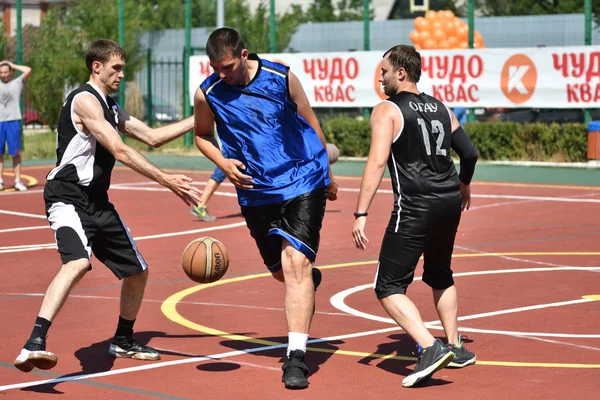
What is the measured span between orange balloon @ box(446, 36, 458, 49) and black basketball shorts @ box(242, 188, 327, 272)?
21.8 metres

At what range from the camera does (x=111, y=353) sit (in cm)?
833

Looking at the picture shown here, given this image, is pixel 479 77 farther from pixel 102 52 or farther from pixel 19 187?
pixel 102 52

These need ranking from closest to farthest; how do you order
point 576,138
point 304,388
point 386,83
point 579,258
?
1. point 304,388
2. point 386,83
3. point 579,258
4. point 576,138

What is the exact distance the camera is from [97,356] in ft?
27.3

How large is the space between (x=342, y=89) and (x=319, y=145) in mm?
20042

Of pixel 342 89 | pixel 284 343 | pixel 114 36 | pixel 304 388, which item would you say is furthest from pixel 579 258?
pixel 114 36

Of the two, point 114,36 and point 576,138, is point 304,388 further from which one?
point 114,36

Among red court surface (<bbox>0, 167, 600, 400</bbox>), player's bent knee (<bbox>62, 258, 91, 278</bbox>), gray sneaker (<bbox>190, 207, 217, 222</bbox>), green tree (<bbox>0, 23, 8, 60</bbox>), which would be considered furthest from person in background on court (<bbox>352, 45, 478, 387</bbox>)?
green tree (<bbox>0, 23, 8, 60</bbox>)

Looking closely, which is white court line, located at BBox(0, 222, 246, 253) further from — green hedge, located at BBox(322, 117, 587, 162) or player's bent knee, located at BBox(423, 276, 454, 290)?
green hedge, located at BBox(322, 117, 587, 162)

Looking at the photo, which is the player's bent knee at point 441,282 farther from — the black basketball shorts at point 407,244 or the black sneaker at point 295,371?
the black sneaker at point 295,371

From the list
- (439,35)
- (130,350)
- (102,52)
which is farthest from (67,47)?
(130,350)

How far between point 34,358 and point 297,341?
1685 mm

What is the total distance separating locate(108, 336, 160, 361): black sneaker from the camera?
26.9 ft

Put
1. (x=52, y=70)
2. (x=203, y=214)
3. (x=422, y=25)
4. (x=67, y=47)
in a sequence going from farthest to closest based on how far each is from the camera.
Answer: (x=67, y=47), (x=52, y=70), (x=422, y=25), (x=203, y=214)
